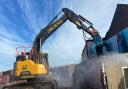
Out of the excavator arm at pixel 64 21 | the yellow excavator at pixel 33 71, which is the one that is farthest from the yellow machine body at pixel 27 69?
the excavator arm at pixel 64 21

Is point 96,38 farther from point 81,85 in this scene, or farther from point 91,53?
point 81,85

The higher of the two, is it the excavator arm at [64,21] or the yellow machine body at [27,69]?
the excavator arm at [64,21]

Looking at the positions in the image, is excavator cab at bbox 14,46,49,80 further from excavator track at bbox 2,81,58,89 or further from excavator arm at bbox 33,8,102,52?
excavator arm at bbox 33,8,102,52

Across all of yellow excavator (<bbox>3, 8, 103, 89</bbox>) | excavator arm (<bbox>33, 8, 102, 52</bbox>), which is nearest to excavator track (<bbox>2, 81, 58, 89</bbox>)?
yellow excavator (<bbox>3, 8, 103, 89</bbox>)

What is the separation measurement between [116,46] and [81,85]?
135 inches

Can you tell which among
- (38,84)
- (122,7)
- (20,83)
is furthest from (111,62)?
(122,7)

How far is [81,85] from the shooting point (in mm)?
16984

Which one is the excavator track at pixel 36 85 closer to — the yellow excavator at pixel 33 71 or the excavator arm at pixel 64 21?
the yellow excavator at pixel 33 71

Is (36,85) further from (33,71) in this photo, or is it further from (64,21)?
(64,21)

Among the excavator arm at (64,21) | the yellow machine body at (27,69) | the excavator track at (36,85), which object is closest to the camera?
the excavator track at (36,85)

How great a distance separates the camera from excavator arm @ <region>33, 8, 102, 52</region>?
19.0m

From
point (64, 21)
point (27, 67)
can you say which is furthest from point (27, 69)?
point (64, 21)

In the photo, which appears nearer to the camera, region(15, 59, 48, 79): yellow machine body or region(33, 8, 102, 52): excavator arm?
region(15, 59, 48, 79): yellow machine body

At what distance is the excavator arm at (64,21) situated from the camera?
19.0 m
